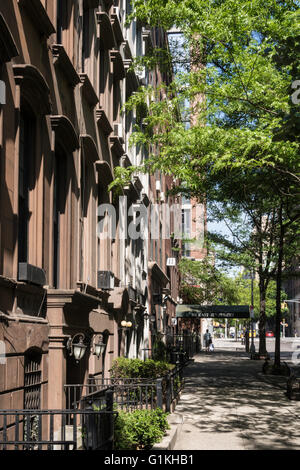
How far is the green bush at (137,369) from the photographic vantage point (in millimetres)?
17469

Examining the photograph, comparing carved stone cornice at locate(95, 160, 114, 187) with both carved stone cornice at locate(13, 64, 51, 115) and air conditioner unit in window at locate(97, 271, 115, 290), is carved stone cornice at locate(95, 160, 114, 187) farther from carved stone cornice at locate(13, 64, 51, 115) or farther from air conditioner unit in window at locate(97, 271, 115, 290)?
carved stone cornice at locate(13, 64, 51, 115)

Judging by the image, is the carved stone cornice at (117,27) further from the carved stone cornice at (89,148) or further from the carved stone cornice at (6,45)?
the carved stone cornice at (6,45)

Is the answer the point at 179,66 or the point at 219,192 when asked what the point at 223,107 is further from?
the point at 219,192

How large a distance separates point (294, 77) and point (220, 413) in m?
8.39

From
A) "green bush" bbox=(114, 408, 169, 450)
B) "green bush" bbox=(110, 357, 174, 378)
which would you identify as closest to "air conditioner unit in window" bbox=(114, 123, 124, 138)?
"green bush" bbox=(110, 357, 174, 378)

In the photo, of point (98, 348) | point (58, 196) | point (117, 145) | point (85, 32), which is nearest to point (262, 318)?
point (117, 145)

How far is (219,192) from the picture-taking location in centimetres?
2522

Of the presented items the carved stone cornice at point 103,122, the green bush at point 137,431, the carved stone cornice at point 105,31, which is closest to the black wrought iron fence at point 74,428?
the green bush at point 137,431

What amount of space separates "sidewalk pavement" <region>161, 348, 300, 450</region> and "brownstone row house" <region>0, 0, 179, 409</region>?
2584 millimetres

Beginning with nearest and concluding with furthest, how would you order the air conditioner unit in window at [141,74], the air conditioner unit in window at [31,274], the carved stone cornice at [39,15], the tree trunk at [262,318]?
the air conditioner unit in window at [31,274] < the carved stone cornice at [39,15] < the air conditioner unit in window at [141,74] < the tree trunk at [262,318]

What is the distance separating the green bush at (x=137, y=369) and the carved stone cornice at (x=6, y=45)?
1016 centimetres

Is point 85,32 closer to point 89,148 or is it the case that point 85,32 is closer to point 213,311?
point 89,148

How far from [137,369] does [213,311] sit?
32.1m

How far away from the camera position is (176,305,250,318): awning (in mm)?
49312
